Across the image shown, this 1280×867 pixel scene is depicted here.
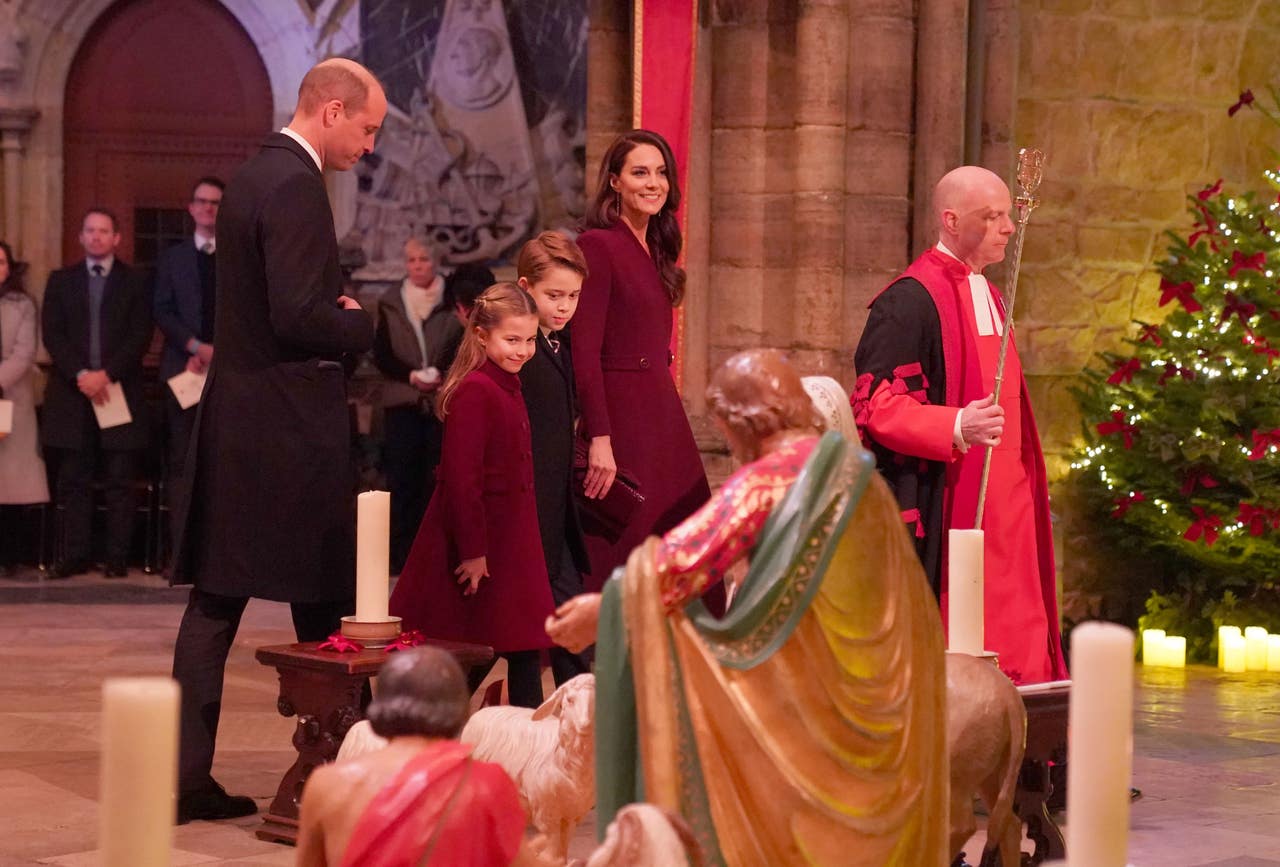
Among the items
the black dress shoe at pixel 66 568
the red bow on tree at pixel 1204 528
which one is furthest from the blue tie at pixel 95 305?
the red bow on tree at pixel 1204 528

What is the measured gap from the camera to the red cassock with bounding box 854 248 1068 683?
5418mm

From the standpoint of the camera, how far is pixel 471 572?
5.24 m

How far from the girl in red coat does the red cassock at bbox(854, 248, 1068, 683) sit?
2.99ft

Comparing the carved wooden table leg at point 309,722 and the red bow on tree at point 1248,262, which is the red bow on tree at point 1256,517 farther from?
the carved wooden table leg at point 309,722

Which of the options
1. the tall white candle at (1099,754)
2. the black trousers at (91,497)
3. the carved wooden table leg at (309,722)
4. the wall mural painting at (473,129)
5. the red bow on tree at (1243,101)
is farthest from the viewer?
the wall mural painting at (473,129)

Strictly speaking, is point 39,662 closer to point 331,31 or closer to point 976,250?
point 976,250

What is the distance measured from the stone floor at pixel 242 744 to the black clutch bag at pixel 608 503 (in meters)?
0.94

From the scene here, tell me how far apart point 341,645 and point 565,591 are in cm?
94

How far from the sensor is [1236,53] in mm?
9734

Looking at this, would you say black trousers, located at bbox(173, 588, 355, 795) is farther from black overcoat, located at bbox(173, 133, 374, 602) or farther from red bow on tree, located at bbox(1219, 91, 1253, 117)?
red bow on tree, located at bbox(1219, 91, 1253, 117)

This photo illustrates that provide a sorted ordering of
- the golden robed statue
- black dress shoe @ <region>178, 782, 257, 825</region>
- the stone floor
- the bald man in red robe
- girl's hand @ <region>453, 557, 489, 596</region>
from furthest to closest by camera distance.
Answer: the bald man in red robe, girl's hand @ <region>453, 557, 489, 596</region>, black dress shoe @ <region>178, 782, 257, 825</region>, the stone floor, the golden robed statue

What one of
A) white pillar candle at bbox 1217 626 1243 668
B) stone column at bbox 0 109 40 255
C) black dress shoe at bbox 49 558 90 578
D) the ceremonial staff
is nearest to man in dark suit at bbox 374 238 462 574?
black dress shoe at bbox 49 558 90 578

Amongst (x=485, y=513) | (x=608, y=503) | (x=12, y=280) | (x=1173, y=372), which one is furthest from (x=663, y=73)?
(x=12, y=280)

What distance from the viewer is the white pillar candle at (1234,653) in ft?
27.2
